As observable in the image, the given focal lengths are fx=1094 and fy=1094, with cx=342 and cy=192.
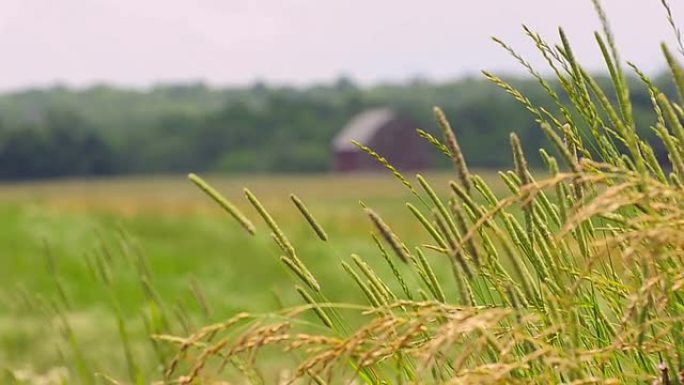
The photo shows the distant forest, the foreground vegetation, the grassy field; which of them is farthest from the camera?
the distant forest

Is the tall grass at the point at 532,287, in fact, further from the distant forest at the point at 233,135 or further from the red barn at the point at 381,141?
the red barn at the point at 381,141

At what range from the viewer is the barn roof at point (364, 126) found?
240 feet

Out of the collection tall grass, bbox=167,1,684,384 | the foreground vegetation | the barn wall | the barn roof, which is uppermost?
tall grass, bbox=167,1,684,384

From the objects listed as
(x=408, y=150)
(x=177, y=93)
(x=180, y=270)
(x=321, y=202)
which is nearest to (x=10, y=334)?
(x=180, y=270)

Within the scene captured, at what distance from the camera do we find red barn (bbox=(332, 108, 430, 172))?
2916 inches

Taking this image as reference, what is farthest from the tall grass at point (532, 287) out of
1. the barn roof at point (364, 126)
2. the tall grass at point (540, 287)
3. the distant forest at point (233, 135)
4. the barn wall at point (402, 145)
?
the barn wall at point (402, 145)

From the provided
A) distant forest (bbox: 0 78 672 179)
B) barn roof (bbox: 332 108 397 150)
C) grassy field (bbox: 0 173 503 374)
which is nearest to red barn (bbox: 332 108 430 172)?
barn roof (bbox: 332 108 397 150)

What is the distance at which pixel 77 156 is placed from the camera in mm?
74062

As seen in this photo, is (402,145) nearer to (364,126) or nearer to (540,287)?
(364,126)

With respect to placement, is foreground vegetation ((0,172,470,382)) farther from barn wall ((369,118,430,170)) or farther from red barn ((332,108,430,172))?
barn wall ((369,118,430,170))

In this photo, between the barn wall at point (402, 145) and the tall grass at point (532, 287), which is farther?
the barn wall at point (402, 145)

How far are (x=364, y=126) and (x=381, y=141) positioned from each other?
2.02m

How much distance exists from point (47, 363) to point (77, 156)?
6593 centimetres

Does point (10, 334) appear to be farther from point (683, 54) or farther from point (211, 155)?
point (211, 155)
